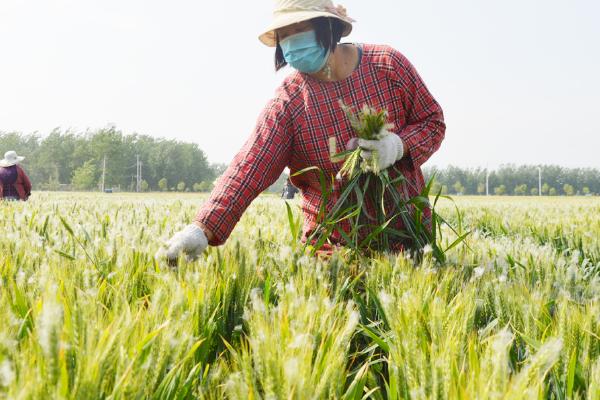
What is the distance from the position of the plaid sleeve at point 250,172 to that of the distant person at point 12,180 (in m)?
9.85

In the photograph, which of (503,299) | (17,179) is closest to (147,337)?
(503,299)

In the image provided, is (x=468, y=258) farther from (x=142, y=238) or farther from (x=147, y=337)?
(x=147, y=337)

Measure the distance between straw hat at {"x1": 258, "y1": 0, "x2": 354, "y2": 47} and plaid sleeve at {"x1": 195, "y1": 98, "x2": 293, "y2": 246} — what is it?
1.53 ft

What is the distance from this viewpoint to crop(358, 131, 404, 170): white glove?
2371 millimetres

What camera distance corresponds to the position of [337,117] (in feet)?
9.34

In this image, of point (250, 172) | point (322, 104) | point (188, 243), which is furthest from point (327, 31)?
point (188, 243)

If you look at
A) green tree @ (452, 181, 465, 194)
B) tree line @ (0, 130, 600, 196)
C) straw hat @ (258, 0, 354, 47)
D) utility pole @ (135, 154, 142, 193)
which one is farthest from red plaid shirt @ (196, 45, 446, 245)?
green tree @ (452, 181, 465, 194)

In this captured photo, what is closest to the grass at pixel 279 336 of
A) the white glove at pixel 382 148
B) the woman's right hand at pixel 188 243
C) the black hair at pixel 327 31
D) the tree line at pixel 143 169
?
the woman's right hand at pixel 188 243

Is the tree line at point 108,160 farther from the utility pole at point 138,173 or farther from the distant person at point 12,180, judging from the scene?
the distant person at point 12,180

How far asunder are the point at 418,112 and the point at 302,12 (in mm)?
898

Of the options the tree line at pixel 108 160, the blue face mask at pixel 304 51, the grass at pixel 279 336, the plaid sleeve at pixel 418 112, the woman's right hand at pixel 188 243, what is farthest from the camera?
the tree line at pixel 108 160

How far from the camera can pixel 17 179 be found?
11.0 metres

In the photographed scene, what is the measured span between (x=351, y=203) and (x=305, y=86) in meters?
0.76

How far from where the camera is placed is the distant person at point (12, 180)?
1089 centimetres
